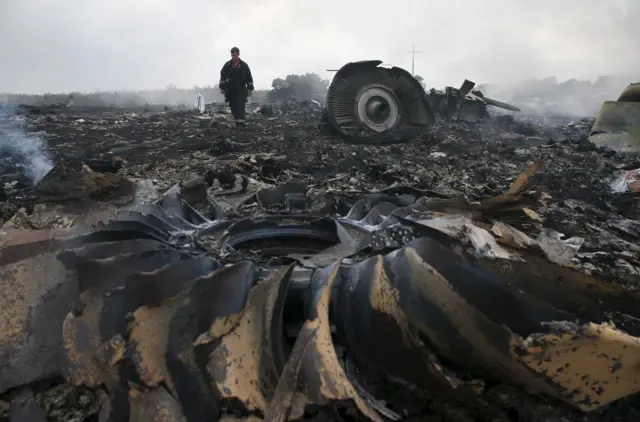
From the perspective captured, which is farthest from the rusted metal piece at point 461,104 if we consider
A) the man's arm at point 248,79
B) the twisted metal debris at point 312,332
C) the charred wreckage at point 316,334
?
the twisted metal debris at point 312,332

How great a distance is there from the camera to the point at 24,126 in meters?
10.9

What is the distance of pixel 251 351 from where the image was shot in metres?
1.62

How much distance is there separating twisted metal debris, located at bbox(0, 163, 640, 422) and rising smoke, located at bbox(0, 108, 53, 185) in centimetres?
400

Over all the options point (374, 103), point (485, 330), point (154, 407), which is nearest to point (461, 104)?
point (374, 103)

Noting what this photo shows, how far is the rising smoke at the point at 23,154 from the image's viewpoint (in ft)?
19.2

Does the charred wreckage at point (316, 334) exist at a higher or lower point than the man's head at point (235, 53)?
lower

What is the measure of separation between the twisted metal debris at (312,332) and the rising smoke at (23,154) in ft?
13.1

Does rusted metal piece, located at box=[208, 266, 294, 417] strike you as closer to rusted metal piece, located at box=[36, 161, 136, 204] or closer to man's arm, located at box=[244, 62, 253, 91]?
rusted metal piece, located at box=[36, 161, 136, 204]

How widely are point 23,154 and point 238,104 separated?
16.0 ft

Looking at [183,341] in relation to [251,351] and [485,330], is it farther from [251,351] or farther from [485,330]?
[485,330]

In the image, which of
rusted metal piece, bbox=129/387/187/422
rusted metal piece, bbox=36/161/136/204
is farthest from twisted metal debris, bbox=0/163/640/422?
rusted metal piece, bbox=36/161/136/204

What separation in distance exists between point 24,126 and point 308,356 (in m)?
11.7

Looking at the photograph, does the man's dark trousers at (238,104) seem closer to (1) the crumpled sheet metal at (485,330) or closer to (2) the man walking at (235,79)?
(2) the man walking at (235,79)

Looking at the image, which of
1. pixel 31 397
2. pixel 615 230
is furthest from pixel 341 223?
pixel 615 230
